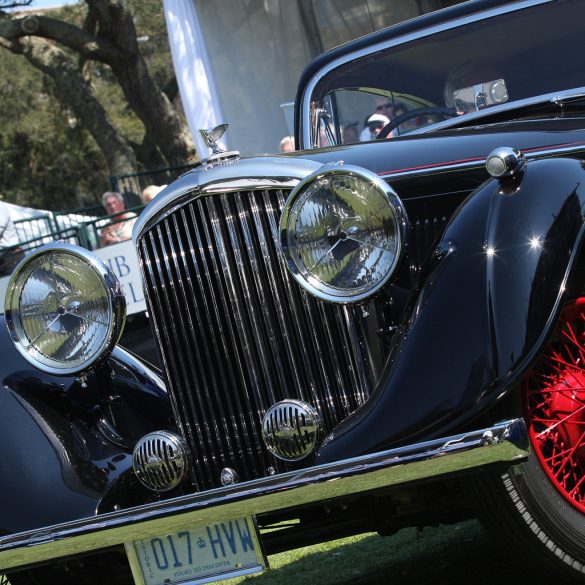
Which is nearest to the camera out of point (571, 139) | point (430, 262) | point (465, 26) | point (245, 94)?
point (430, 262)

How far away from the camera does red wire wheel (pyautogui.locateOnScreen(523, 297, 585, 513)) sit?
104 inches

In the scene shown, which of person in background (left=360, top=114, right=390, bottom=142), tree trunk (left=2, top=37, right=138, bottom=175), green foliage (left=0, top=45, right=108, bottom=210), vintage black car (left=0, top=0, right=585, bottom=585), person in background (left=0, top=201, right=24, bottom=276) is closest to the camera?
vintage black car (left=0, top=0, right=585, bottom=585)

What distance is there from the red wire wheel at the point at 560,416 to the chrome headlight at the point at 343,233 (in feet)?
1.50

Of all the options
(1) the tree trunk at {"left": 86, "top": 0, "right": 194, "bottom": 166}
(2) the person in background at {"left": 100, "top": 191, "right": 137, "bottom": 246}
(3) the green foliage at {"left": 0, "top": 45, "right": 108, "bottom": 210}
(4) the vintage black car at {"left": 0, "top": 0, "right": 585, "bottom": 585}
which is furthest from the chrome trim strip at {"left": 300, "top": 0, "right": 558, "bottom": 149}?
(3) the green foliage at {"left": 0, "top": 45, "right": 108, "bottom": 210}

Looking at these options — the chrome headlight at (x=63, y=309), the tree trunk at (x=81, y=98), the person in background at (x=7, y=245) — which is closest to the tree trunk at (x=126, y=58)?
the tree trunk at (x=81, y=98)

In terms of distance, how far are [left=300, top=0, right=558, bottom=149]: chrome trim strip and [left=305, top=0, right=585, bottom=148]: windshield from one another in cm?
1

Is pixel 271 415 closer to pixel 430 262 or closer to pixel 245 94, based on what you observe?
pixel 430 262

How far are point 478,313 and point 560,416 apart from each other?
0.36 m

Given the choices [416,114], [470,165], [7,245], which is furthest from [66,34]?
[470,165]

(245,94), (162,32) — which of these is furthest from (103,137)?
(162,32)

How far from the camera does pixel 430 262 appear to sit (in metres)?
2.74

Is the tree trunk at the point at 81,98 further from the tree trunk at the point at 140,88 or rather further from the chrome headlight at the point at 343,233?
the chrome headlight at the point at 343,233

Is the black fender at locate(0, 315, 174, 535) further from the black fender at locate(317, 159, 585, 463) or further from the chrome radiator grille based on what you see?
the black fender at locate(317, 159, 585, 463)

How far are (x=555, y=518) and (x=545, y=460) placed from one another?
0.46ft
